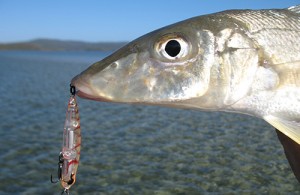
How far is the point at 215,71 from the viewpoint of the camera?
3.45m

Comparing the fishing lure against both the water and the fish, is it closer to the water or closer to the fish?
the fish

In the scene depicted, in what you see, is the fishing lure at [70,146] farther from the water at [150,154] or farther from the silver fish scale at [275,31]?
the water at [150,154]

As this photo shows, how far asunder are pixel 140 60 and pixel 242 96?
0.98m

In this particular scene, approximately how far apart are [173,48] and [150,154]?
20.3 ft

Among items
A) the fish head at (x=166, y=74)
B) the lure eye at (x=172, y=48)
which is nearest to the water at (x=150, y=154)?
the fish head at (x=166, y=74)

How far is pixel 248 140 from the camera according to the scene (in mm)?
11094

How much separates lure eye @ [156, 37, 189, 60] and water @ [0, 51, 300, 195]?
440 cm

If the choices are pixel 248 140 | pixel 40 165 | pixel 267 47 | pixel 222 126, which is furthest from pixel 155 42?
pixel 222 126

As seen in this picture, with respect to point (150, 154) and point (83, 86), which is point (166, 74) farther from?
point (150, 154)

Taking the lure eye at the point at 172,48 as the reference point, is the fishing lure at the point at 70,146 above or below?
below

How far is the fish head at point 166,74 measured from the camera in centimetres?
344

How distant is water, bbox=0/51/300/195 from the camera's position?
7578 millimetres

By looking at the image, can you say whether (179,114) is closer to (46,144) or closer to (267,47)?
(46,144)

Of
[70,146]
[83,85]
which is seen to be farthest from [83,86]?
[70,146]
